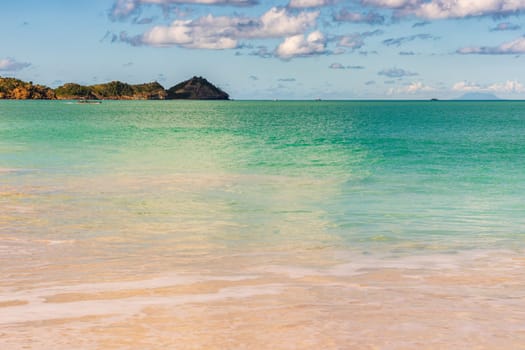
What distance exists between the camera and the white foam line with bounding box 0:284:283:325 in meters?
8.44

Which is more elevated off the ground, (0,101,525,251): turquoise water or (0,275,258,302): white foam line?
(0,275,258,302): white foam line

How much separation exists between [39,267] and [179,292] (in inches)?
129

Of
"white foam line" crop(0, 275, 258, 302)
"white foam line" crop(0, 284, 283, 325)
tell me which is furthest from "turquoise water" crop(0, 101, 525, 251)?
"white foam line" crop(0, 284, 283, 325)

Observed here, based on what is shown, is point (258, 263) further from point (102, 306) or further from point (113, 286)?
point (102, 306)

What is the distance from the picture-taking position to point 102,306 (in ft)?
29.3

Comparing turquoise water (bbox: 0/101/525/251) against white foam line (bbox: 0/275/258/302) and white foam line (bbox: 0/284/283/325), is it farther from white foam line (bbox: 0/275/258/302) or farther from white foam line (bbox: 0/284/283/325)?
white foam line (bbox: 0/284/283/325)

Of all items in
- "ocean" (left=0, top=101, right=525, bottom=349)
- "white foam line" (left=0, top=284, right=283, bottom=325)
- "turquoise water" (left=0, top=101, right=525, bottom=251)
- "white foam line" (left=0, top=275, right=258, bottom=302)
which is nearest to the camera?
"ocean" (left=0, top=101, right=525, bottom=349)

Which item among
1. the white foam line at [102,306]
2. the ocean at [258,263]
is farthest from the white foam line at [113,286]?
the white foam line at [102,306]

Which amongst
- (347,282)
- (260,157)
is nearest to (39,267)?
(347,282)

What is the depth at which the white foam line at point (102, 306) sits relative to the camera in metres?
8.44

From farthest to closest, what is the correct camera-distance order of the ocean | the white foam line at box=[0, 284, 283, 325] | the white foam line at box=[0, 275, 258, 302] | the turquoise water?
the turquoise water → the white foam line at box=[0, 275, 258, 302] → the white foam line at box=[0, 284, 283, 325] → the ocean

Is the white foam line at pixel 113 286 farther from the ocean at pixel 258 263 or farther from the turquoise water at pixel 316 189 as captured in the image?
the turquoise water at pixel 316 189

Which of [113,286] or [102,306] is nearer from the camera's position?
[102,306]

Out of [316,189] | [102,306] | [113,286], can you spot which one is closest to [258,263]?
[113,286]
